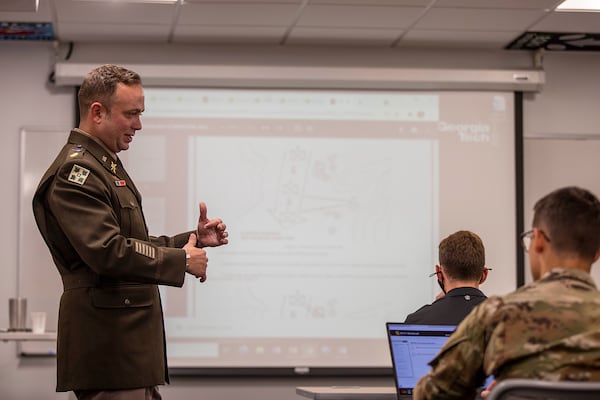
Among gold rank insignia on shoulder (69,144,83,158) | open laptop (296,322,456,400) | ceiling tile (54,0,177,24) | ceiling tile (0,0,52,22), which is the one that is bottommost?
open laptop (296,322,456,400)

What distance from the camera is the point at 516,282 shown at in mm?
5625

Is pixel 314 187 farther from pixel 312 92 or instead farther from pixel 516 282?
pixel 516 282

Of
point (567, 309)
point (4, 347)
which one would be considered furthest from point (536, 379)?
point (4, 347)

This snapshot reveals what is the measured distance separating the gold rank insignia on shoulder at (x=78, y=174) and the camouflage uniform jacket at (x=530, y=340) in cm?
108

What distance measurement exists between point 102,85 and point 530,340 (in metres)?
1.41

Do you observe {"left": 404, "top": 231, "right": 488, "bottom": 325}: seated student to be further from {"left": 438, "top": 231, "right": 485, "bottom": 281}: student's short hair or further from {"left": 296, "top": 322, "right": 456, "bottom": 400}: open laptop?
{"left": 296, "top": 322, "right": 456, "bottom": 400}: open laptop

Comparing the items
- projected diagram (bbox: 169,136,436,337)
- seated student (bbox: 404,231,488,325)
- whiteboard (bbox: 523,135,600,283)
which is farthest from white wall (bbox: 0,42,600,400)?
seated student (bbox: 404,231,488,325)

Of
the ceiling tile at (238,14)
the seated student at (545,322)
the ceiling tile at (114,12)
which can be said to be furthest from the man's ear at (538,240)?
the ceiling tile at (114,12)

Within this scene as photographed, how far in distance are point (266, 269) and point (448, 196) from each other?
1.22 metres

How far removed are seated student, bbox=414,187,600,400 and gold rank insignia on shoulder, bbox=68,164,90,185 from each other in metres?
1.06

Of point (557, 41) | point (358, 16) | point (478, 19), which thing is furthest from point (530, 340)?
point (557, 41)

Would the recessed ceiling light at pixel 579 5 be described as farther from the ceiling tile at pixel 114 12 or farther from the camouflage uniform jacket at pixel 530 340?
the camouflage uniform jacket at pixel 530 340

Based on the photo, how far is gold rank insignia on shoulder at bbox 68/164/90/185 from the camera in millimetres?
2365

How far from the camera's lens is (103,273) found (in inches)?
91.0
